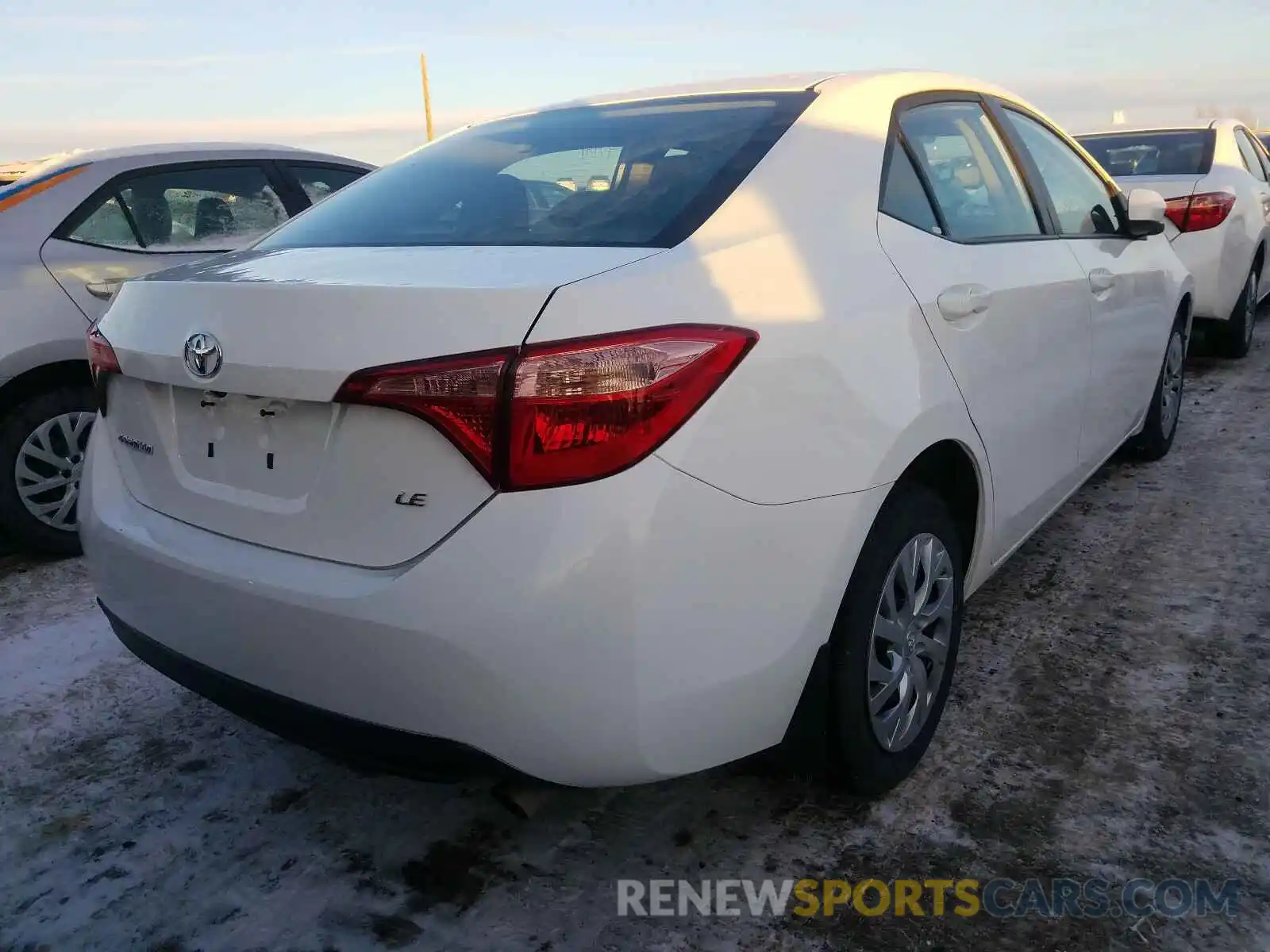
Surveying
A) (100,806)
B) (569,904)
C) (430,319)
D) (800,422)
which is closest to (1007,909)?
(569,904)

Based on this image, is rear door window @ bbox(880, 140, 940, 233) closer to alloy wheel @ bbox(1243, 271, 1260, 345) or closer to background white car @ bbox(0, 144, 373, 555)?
background white car @ bbox(0, 144, 373, 555)

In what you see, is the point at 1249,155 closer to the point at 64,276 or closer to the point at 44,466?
the point at 64,276

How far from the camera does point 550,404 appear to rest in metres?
1.58

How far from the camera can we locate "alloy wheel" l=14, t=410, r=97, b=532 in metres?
3.85

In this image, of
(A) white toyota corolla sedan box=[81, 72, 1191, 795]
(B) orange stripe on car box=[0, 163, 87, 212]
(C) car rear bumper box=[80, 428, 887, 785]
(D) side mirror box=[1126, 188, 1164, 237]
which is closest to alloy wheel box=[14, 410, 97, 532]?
(B) orange stripe on car box=[0, 163, 87, 212]

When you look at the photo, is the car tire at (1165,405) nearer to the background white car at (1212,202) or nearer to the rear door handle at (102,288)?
the background white car at (1212,202)

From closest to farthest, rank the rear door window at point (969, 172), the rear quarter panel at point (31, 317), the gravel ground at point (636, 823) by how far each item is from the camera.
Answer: the gravel ground at point (636, 823), the rear door window at point (969, 172), the rear quarter panel at point (31, 317)

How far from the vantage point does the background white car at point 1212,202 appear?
610cm

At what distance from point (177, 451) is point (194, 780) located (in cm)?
94

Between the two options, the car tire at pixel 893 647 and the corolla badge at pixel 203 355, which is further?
the car tire at pixel 893 647

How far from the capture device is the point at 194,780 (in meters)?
2.48

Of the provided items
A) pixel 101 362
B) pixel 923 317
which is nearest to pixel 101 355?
pixel 101 362

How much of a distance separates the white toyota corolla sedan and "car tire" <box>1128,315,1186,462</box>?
2215 millimetres

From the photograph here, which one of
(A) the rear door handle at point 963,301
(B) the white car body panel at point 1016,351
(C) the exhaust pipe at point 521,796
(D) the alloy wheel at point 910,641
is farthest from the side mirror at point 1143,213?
(C) the exhaust pipe at point 521,796
